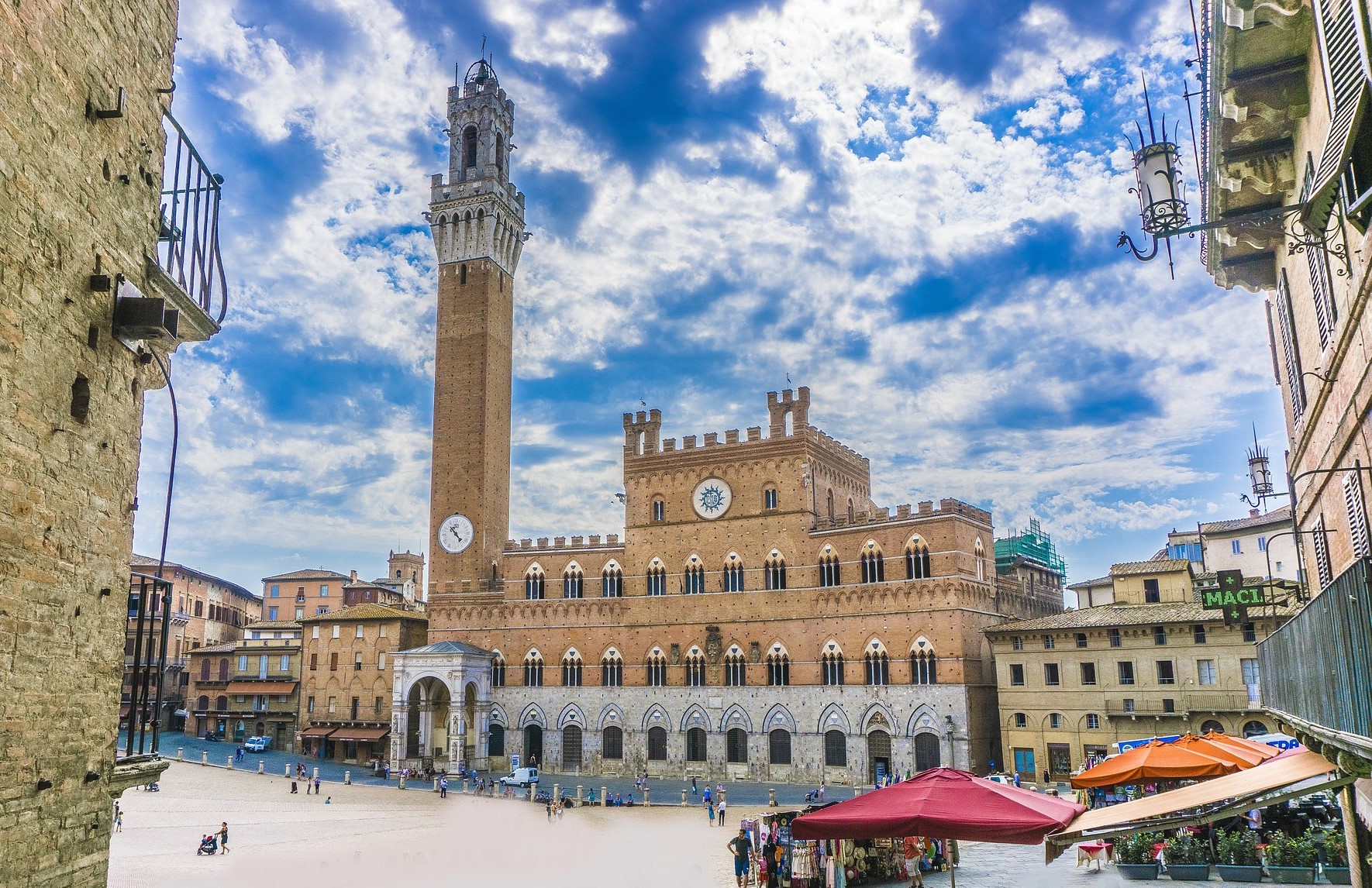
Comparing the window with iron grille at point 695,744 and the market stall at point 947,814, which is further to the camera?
the window with iron grille at point 695,744

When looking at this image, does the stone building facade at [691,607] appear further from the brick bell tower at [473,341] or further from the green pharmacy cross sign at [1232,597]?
the green pharmacy cross sign at [1232,597]

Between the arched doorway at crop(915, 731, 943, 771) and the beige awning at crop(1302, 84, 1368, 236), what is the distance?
36316 millimetres

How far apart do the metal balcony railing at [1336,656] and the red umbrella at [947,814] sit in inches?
120

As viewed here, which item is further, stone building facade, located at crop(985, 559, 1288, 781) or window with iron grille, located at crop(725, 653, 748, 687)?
window with iron grille, located at crop(725, 653, 748, 687)

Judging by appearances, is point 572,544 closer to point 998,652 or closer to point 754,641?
point 754,641

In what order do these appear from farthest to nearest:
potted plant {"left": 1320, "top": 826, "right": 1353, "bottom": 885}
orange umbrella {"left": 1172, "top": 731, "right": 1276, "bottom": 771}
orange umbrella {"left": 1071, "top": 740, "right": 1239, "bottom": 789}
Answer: potted plant {"left": 1320, "top": 826, "right": 1353, "bottom": 885}
orange umbrella {"left": 1172, "top": 731, "right": 1276, "bottom": 771}
orange umbrella {"left": 1071, "top": 740, "right": 1239, "bottom": 789}

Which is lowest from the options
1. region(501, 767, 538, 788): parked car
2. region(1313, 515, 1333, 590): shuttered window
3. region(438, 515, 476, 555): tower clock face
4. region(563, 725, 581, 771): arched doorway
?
region(501, 767, 538, 788): parked car

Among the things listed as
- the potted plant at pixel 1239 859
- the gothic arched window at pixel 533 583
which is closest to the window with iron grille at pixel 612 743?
the gothic arched window at pixel 533 583

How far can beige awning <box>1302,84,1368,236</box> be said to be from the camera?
5332 mm

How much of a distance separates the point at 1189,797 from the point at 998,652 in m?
32.1

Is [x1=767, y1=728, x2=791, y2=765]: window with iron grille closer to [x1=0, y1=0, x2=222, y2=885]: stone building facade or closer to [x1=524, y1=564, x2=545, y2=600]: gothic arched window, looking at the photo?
[x1=524, y1=564, x2=545, y2=600]: gothic arched window

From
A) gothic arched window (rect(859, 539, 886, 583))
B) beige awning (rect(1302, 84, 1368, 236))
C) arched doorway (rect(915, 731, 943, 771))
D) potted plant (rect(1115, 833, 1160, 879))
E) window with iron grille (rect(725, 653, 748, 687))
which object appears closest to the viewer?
beige awning (rect(1302, 84, 1368, 236))

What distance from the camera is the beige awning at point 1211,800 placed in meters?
8.64

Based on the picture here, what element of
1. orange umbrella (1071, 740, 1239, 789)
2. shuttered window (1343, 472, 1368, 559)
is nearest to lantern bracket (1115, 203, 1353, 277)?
shuttered window (1343, 472, 1368, 559)
